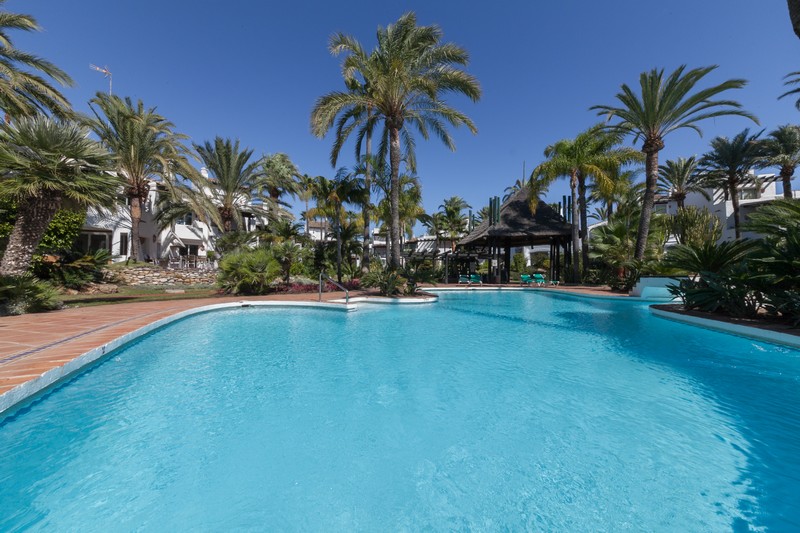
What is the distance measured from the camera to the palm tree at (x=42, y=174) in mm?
7828

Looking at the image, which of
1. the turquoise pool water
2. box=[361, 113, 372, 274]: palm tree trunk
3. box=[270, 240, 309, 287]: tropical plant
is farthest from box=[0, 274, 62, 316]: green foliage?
box=[361, 113, 372, 274]: palm tree trunk

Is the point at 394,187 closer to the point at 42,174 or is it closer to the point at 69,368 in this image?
the point at 42,174

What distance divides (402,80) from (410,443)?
45.3 feet

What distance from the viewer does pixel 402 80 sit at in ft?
43.7

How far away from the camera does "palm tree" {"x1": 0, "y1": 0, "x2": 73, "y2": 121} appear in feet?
37.9

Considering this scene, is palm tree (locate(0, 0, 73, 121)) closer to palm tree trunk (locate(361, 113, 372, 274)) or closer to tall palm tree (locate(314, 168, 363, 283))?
tall palm tree (locate(314, 168, 363, 283))

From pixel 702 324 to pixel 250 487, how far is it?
1120cm

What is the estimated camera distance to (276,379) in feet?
16.4

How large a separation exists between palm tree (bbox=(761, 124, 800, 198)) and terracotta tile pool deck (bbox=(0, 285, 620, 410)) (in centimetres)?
4062

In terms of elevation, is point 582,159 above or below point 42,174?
above

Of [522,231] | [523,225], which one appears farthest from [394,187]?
[523,225]

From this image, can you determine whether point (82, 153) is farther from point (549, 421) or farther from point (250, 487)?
point (549, 421)

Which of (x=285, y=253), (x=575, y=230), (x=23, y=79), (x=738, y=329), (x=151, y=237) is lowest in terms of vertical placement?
(x=738, y=329)

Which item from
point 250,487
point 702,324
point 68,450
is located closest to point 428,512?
point 250,487
